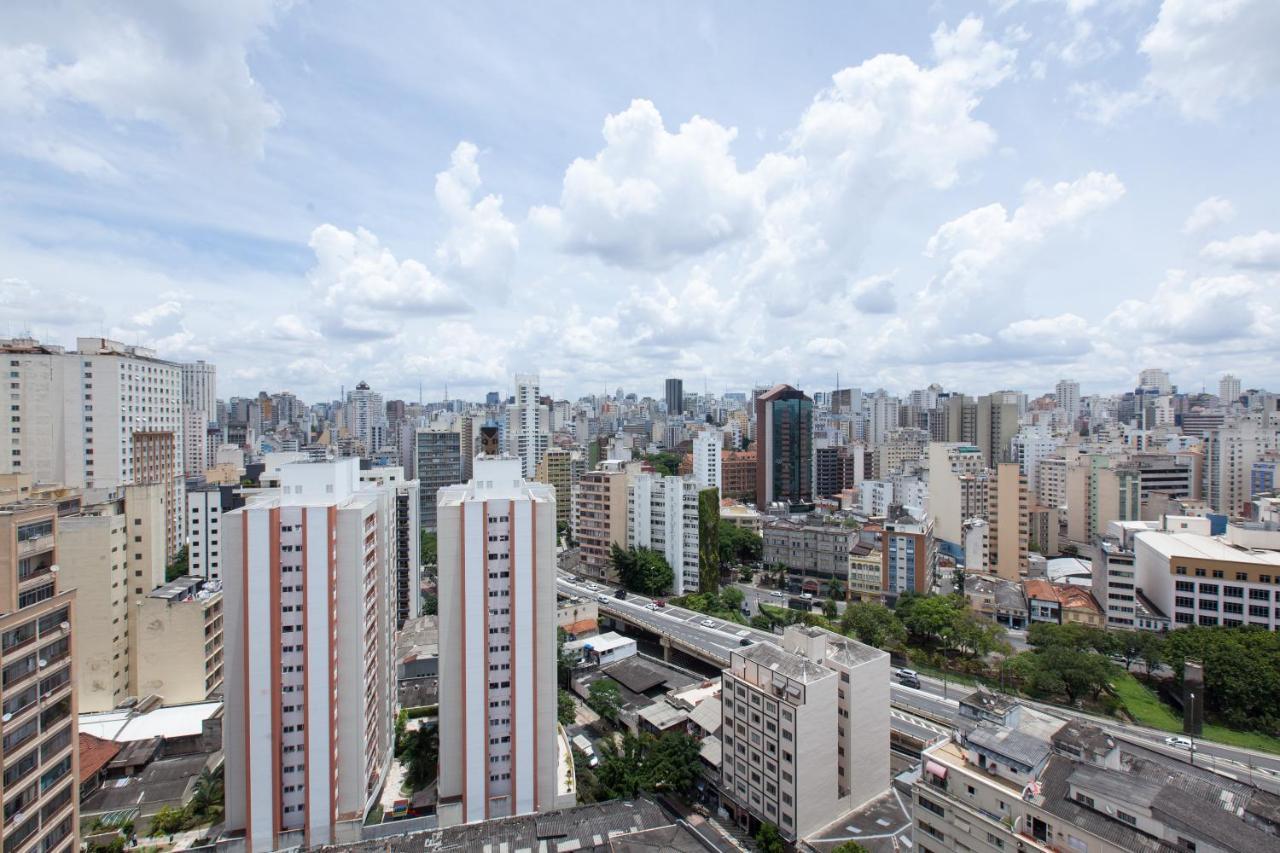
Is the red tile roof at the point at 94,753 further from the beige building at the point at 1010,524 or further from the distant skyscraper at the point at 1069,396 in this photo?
the distant skyscraper at the point at 1069,396

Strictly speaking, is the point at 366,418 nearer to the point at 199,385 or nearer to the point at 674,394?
the point at 199,385

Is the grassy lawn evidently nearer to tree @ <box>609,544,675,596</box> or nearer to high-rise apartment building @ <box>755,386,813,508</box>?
tree @ <box>609,544,675,596</box>

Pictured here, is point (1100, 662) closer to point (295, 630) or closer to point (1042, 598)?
point (1042, 598)

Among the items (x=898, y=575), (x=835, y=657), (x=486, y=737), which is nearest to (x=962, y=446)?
(x=898, y=575)

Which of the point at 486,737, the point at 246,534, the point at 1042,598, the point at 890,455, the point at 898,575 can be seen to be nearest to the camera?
the point at 246,534

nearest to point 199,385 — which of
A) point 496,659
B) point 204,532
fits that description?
point 204,532
